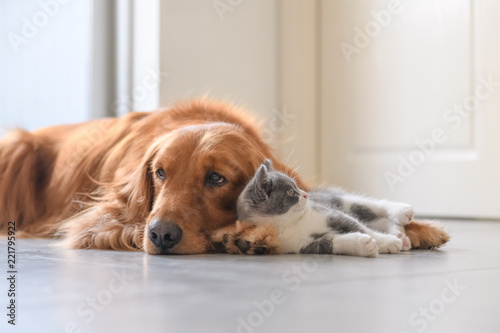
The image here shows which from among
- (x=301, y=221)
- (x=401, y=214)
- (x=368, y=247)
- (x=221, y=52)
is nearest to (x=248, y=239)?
(x=301, y=221)

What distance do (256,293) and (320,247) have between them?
0.54 meters

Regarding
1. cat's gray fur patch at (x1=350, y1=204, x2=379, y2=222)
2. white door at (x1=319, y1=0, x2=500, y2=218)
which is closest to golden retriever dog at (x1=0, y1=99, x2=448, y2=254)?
cat's gray fur patch at (x1=350, y1=204, x2=379, y2=222)

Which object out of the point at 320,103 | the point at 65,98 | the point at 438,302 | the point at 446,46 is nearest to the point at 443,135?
the point at 446,46

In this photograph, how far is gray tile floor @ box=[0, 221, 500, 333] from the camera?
81 centimetres

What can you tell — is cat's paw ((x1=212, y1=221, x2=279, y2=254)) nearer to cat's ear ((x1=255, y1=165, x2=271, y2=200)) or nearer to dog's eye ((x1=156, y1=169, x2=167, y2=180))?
cat's ear ((x1=255, y1=165, x2=271, y2=200))

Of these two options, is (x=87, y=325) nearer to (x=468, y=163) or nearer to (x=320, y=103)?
(x=468, y=163)

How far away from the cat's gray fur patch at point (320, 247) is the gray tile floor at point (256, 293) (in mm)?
53

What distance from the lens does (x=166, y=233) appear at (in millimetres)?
1514

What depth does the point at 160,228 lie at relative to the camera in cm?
151

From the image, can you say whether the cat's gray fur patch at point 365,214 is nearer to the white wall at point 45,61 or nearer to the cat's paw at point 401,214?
the cat's paw at point 401,214

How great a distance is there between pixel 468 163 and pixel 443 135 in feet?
0.60

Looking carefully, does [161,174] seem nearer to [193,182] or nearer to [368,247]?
[193,182]

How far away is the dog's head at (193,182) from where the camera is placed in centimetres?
153

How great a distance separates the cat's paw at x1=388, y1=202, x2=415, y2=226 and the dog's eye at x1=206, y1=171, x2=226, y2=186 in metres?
0.45
